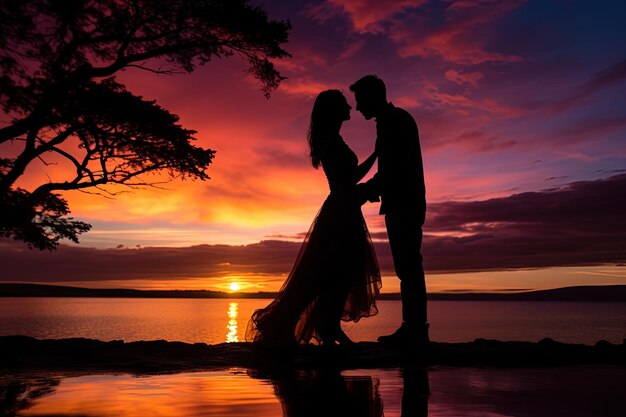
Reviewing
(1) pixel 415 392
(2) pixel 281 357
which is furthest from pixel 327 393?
(2) pixel 281 357

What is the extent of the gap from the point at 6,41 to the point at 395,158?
9.92 metres

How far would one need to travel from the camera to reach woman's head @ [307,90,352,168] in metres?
6.43

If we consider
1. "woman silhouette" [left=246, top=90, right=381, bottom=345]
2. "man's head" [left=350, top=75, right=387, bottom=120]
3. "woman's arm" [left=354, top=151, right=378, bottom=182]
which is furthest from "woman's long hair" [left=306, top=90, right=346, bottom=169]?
"woman's arm" [left=354, top=151, right=378, bottom=182]

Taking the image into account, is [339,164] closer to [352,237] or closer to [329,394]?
[352,237]

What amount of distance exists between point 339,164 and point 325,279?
139 cm

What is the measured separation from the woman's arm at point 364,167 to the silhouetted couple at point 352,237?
0.01 metres

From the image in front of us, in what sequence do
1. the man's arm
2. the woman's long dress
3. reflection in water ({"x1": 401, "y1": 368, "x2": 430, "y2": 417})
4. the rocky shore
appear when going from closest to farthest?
reflection in water ({"x1": 401, "y1": 368, "x2": 430, "y2": 417}) < the rocky shore < the man's arm < the woman's long dress

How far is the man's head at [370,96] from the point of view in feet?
20.8

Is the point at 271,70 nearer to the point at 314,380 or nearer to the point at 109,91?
the point at 109,91

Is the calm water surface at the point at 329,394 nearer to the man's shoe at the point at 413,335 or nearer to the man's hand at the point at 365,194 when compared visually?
the man's shoe at the point at 413,335

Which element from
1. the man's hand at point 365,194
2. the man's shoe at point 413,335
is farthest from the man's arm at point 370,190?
Answer: the man's shoe at point 413,335

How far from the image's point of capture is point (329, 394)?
163 inches

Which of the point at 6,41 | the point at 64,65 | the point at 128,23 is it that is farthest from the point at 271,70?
the point at 6,41

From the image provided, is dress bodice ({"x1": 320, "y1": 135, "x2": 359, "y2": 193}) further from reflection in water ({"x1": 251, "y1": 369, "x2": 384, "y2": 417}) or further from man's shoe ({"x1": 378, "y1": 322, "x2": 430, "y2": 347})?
reflection in water ({"x1": 251, "y1": 369, "x2": 384, "y2": 417})
